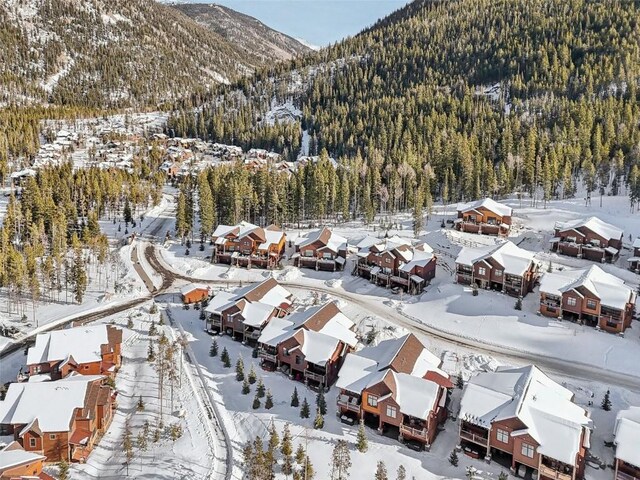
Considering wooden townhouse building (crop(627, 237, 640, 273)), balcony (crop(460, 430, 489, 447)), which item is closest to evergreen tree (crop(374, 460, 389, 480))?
balcony (crop(460, 430, 489, 447))

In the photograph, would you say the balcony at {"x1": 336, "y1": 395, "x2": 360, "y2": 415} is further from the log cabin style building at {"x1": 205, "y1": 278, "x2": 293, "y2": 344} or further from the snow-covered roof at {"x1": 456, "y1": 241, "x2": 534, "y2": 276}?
the snow-covered roof at {"x1": 456, "y1": 241, "x2": 534, "y2": 276}

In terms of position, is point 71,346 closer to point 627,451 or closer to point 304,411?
point 304,411

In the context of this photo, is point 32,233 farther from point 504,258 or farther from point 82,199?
point 504,258

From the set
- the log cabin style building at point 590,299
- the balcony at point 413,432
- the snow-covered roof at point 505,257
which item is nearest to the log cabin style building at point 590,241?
the snow-covered roof at point 505,257

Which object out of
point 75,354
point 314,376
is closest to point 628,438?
point 314,376

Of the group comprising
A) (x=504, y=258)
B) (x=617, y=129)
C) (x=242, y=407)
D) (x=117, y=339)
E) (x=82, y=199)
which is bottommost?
(x=242, y=407)

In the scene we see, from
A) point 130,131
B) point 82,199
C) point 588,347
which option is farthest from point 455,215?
point 130,131
